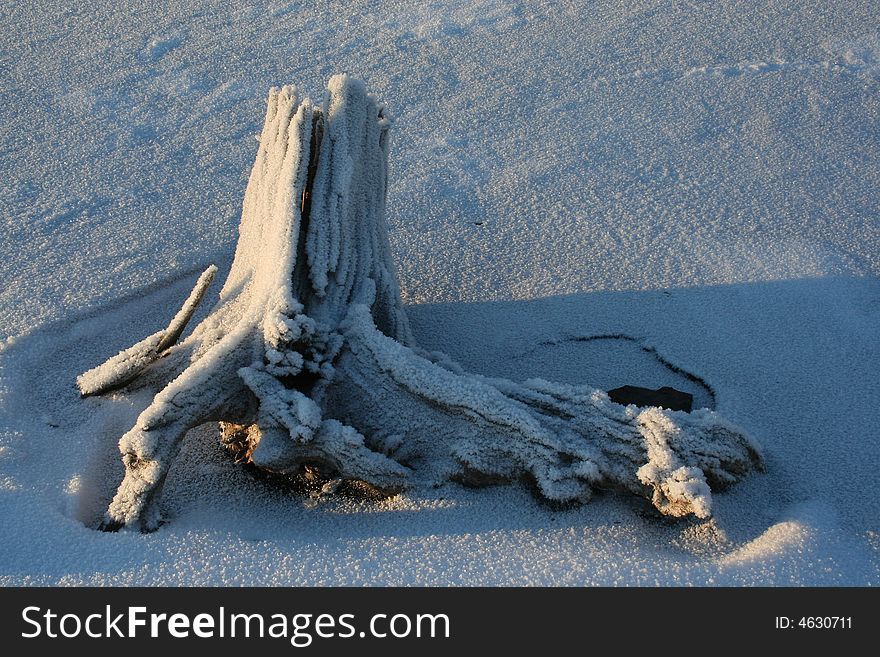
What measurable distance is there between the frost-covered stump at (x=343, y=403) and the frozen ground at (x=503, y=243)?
0.08m

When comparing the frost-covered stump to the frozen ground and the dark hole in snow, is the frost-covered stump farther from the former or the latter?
the dark hole in snow

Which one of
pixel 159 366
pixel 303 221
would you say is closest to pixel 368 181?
pixel 303 221

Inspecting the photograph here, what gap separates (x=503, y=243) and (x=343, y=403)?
88 centimetres

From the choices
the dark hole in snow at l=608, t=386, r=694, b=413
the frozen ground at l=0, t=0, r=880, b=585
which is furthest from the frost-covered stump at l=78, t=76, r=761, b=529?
the dark hole in snow at l=608, t=386, r=694, b=413

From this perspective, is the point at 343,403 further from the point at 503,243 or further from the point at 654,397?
the point at 503,243

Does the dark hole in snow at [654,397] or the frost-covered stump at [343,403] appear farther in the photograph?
the dark hole in snow at [654,397]

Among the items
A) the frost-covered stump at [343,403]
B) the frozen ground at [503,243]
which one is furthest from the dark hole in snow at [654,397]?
the frost-covered stump at [343,403]

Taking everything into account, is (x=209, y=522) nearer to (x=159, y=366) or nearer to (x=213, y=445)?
(x=213, y=445)

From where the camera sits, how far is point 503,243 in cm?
257

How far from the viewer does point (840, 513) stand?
1717 mm

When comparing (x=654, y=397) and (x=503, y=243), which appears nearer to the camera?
(x=654, y=397)

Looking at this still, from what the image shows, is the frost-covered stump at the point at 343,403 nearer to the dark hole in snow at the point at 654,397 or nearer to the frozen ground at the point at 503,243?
the frozen ground at the point at 503,243

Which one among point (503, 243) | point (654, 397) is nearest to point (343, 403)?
point (654, 397)

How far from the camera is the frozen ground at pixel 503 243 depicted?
1653mm
